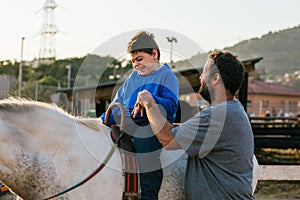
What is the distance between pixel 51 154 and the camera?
10.6 ft

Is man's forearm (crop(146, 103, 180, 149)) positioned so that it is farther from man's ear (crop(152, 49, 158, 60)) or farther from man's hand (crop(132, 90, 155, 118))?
man's ear (crop(152, 49, 158, 60))

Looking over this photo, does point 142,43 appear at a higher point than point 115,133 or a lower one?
higher

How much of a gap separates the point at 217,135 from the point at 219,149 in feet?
0.34

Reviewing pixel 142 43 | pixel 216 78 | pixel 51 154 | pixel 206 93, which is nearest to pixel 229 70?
Result: pixel 216 78

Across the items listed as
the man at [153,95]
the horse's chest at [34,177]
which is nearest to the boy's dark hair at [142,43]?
the man at [153,95]

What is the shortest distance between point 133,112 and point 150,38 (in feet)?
1.79

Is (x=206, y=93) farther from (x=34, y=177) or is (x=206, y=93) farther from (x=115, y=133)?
(x=34, y=177)

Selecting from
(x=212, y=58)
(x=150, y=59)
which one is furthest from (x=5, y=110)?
(x=212, y=58)

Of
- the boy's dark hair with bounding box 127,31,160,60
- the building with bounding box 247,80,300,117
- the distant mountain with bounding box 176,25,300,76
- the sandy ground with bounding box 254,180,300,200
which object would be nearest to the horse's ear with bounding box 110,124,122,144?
the boy's dark hair with bounding box 127,31,160,60

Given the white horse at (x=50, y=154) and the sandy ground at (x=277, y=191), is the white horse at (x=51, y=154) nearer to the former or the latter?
the white horse at (x=50, y=154)

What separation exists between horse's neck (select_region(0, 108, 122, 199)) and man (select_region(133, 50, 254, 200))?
0.47m

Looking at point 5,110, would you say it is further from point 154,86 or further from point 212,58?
point 212,58

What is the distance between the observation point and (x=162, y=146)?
3428 mm

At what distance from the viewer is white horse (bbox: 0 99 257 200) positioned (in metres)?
3.14
